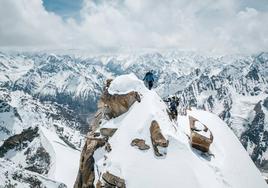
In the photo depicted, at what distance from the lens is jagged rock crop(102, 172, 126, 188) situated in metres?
39.3

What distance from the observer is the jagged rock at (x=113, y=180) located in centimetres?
A: 3933

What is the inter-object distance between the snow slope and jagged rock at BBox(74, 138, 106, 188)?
48.0 inches

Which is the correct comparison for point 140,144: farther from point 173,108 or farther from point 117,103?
point 117,103

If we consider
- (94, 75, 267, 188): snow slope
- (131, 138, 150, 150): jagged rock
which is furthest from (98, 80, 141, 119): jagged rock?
(131, 138, 150, 150): jagged rock

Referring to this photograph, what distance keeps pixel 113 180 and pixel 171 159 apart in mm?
6439

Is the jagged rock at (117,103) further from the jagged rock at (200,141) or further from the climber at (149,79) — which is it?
the jagged rock at (200,141)

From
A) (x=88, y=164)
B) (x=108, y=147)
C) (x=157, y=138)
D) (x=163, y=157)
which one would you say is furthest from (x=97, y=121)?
(x=163, y=157)

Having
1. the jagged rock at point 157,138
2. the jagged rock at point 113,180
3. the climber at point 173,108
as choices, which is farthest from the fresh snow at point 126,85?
the jagged rock at point 113,180

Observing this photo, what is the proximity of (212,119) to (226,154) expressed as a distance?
9609 millimetres

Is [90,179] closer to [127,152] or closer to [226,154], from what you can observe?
[127,152]

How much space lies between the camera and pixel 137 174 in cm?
3959

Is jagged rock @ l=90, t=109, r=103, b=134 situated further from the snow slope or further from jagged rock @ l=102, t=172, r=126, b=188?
jagged rock @ l=102, t=172, r=126, b=188

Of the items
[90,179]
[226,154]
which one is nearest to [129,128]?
[90,179]

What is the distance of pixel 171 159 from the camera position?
4025 cm
